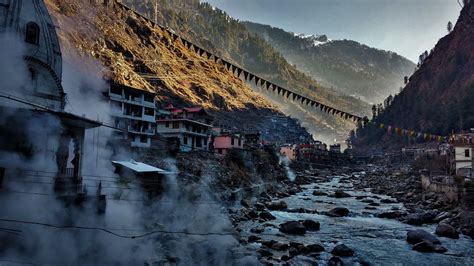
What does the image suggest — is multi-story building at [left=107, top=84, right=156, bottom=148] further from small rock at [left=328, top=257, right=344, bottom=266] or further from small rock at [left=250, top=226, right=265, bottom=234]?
small rock at [left=328, top=257, right=344, bottom=266]

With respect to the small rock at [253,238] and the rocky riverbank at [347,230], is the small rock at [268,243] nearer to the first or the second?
the rocky riverbank at [347,230]

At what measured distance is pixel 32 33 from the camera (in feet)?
59.7

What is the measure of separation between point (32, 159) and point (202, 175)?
22994mm

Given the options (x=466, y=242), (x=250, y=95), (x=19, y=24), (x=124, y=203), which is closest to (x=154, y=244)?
(x=124, y=203)

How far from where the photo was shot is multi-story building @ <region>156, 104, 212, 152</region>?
1975 inches

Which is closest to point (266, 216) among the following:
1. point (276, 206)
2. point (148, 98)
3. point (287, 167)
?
point (276, 206)

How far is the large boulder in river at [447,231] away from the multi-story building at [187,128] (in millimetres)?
29182

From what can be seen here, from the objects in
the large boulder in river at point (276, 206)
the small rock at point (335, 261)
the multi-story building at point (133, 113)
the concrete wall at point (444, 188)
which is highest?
the multi-story building at point (133, 113)

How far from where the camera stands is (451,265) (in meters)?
22.3

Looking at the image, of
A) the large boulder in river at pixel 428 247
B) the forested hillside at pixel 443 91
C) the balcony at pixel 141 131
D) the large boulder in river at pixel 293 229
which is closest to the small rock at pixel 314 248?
the large boulder in river at pixel 293 229

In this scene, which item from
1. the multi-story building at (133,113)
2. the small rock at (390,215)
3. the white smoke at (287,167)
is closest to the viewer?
the small rock at (390,215)

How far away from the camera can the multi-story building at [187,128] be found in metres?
50.2

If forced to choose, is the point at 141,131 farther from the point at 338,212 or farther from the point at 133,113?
the point at 338,212

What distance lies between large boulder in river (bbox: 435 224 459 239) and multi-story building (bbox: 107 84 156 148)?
3172 centimetres
